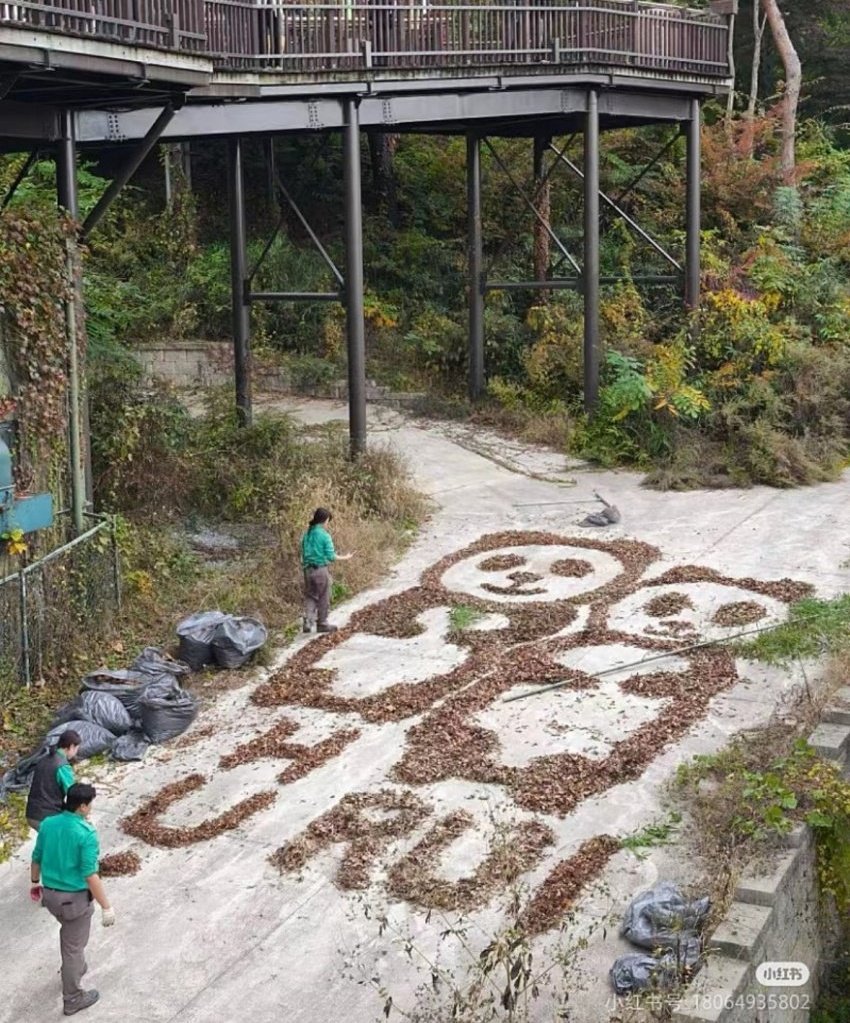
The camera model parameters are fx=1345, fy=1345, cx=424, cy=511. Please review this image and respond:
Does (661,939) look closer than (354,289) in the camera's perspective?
Yes

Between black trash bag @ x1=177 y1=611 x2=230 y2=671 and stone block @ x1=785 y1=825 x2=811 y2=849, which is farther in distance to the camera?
black trash bag @ x1=177 y1=611 x2=230 y2=671

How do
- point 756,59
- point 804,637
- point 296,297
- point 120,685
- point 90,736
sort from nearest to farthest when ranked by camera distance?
point 90,736
point 120,685
point 804,637
point 296,297
point 756,59

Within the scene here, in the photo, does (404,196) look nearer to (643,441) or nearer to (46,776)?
(643,441)

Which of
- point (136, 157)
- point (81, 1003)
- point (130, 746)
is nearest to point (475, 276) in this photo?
point (136, 157)

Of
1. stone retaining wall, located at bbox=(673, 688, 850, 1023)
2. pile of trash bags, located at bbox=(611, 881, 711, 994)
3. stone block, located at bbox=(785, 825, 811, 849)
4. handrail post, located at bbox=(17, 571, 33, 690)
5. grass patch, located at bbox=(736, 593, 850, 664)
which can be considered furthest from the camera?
grass patch, located at bbox=(736, 593, 850, 664)

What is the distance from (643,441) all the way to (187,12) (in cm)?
929

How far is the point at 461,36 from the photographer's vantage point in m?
18.4

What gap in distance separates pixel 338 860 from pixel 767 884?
2.70 m

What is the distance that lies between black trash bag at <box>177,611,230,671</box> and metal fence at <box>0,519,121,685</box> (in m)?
0.82

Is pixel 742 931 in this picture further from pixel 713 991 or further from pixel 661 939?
pixel 713 991

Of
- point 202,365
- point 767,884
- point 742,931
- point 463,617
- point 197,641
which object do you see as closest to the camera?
point 742,931

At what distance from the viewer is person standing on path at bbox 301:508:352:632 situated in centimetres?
1278

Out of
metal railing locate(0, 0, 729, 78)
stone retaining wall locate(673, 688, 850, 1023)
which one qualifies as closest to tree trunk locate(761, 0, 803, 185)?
metal railing locate(0, 0, 729, 78)

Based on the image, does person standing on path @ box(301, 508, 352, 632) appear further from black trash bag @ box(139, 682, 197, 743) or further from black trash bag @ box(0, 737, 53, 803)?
black trash bag @ box(0, 737, 53, 803)
